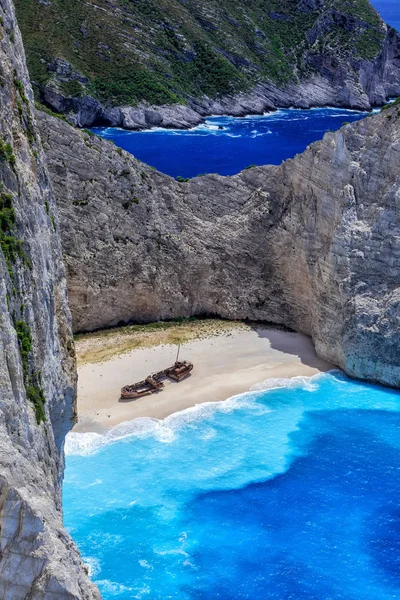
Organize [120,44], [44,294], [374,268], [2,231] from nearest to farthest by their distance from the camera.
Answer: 1. [2,231]
2. [44,294]
3. [374,268]
4. [120,44]

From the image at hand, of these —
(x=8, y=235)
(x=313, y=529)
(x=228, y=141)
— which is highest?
(x=228, y=141)

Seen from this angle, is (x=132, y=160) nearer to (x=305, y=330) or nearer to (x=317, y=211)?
(x=317, y=211)

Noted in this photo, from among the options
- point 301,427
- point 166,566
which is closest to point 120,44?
point 301,427

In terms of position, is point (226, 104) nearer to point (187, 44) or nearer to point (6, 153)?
point (187, 44)

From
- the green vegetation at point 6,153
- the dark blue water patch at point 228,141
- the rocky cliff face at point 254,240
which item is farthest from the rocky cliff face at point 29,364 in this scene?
the dark blue water patch at point 228,141

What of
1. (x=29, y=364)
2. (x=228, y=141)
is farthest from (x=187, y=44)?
(x=29, y=364)

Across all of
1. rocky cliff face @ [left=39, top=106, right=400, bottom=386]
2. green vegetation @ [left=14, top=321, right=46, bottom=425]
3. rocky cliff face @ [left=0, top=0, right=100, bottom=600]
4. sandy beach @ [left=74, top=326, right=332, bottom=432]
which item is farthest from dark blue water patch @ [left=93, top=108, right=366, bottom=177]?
green vegetation @ [left=14, top=321, right=46, bottom=425]
